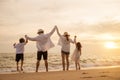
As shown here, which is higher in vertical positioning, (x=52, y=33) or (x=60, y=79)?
(x=52, y=33)

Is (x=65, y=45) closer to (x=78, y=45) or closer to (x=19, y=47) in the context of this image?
(x=78, y=45)

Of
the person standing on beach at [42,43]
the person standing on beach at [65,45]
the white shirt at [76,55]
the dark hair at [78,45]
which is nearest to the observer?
the person standing on beach at [42,43]

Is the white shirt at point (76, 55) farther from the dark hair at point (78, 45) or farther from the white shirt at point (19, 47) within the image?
the white shirt at point (19, 47)

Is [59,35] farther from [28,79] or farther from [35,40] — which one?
[28,79]

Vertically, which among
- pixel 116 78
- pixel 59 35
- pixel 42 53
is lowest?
pixel 116 78

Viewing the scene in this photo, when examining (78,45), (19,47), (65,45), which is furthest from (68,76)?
(78,45)

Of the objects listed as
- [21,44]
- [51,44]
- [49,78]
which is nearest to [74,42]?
[51,44]

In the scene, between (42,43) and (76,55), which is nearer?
(42,43)

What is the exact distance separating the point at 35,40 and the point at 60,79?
15.4 feet

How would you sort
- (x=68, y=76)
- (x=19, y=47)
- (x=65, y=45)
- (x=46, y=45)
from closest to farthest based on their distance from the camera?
(x=68, y=76)
(x=46, y=45)
(x=65, y=45)
(x=19, y=47)

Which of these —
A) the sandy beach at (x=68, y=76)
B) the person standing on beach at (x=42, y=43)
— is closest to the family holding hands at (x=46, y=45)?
the person standing on beach at (x=42, y=43)

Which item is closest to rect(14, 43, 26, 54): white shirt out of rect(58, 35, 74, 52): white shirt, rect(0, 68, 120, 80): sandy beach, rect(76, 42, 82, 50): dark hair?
rect(58, 35, 74, 52): white shirt

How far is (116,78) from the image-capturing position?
32.3 ft

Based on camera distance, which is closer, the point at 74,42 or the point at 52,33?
the point at 52,33
